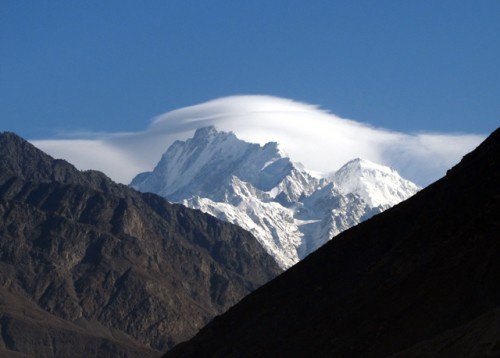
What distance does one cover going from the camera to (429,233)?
127 metres

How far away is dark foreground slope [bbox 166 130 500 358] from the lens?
103562 mm

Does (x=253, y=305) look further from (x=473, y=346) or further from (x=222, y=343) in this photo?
(x=473, y=346)

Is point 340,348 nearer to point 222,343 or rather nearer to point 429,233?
point 429,233

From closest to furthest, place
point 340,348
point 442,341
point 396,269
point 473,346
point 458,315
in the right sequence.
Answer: point 473,346
point 442,341
point 458,315
point 340,348
point 396,269

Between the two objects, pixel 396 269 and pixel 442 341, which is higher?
pixel 396 269

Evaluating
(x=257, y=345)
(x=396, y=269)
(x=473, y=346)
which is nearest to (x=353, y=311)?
(x=396, y=269)

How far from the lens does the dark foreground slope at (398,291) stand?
104m

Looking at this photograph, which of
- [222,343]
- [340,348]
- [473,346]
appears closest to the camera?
[473,346]

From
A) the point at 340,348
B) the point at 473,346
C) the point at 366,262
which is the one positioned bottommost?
the point at 473,346

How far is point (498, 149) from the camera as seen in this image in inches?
5256

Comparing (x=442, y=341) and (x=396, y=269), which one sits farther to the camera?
(x=396, y=269)

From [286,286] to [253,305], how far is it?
4.91m

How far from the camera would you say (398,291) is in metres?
118

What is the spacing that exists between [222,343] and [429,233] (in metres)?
30.9
